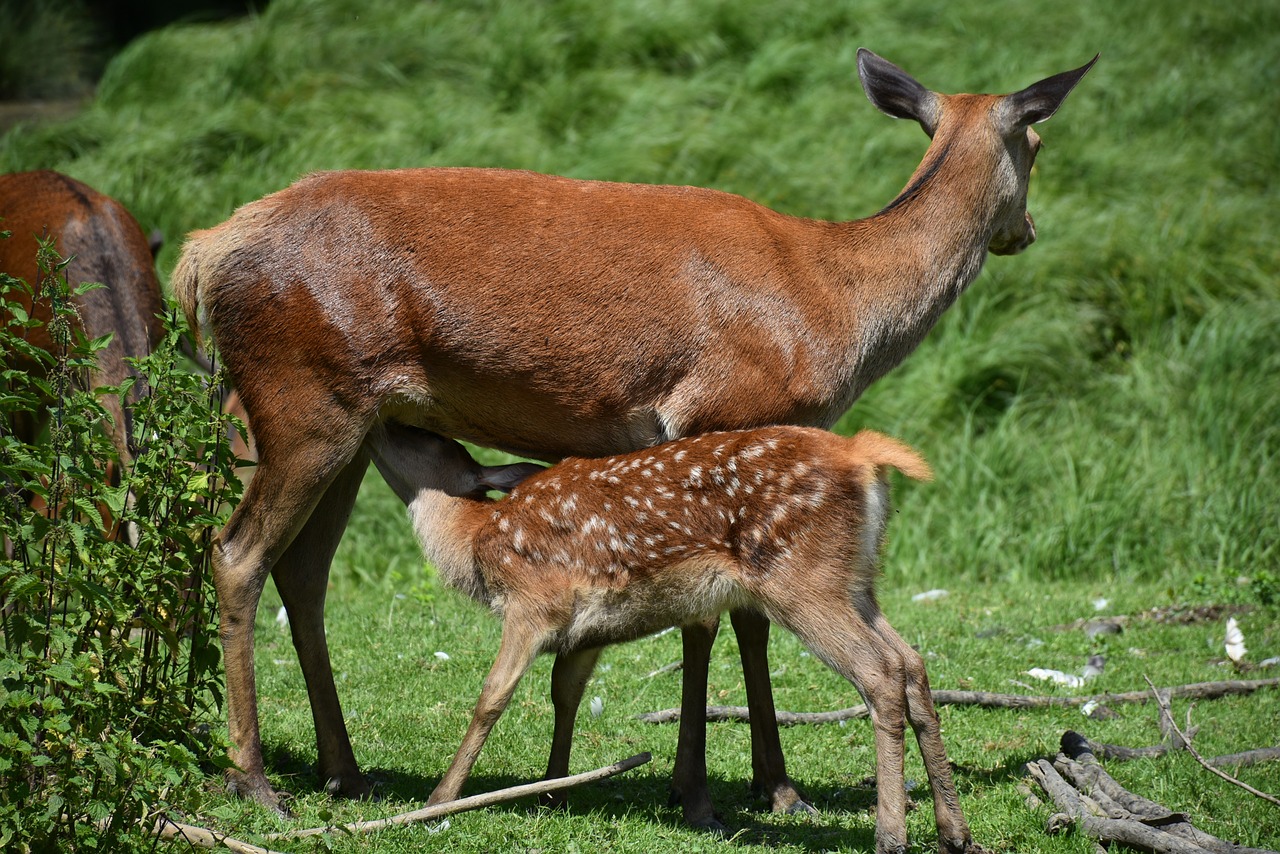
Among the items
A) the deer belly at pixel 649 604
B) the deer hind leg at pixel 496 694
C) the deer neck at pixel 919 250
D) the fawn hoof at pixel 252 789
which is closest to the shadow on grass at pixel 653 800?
the fawn hoof at pixel 252 789

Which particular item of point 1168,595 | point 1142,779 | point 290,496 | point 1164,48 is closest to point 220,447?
point 290,496

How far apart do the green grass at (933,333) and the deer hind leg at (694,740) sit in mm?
96

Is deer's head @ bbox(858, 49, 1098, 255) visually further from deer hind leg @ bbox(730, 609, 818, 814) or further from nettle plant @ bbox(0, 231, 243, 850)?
nettle plant @ bbox(0, 231, 243, 850)

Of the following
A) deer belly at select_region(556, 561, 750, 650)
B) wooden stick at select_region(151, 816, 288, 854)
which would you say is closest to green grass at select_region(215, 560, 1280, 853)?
wooden stick at select_region(151, 816, 288, 854)

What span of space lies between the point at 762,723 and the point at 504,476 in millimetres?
1368

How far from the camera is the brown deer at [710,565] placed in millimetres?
4484

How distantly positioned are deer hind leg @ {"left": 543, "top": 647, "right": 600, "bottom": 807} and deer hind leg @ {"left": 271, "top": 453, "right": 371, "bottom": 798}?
73cm

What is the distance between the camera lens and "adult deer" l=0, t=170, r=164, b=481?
247 inches

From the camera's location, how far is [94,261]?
258 inches

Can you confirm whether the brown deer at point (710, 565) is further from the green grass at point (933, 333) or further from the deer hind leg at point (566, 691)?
the green grass at point (933, 333)

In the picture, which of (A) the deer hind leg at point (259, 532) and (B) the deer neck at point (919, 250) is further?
(B) the deer neck at point (919, 250)

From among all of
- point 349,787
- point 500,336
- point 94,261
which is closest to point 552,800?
point 349,787

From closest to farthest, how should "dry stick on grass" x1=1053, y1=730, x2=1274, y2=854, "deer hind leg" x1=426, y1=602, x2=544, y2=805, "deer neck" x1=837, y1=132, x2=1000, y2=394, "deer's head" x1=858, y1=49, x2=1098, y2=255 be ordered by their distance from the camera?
"dry stick on grass" x1=1053, y1=730, x2=1274, y2=854, "deer hind leg" x1=426, y1=602, x2=544, y2=805, "deer neck" x1=837, y1=132, x2=1000, y2=394, "deer's head" x1=858, y1=49, x2=1098, y2=255

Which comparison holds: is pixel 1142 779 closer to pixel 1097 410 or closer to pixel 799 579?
pixel 799 579
